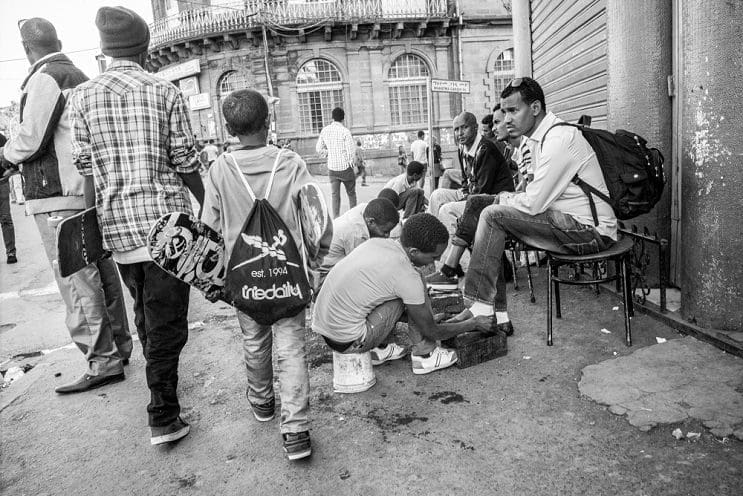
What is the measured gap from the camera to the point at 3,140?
176 inches

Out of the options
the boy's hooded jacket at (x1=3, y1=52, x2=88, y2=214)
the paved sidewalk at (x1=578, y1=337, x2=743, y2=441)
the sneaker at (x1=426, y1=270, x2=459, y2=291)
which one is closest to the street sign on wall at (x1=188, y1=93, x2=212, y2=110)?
the sneaker at (x1=426, y1=270, x2=459, y2=291)

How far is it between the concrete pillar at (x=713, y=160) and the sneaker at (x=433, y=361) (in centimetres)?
165

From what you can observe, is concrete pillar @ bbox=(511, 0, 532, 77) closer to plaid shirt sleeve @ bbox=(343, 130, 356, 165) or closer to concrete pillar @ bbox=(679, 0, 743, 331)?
plaid shirt sleeve @ bbox=(343, 130, 356, 165)

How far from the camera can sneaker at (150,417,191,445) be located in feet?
9.36

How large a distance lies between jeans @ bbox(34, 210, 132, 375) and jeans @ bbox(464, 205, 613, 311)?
2.46m

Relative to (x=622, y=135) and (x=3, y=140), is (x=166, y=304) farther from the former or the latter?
(x=622, y=135)

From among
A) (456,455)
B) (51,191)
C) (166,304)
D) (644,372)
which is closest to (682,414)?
(644,372)

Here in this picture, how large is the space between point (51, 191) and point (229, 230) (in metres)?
1.67

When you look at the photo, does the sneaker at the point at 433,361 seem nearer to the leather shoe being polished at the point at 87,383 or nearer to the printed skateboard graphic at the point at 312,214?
the printed skateboard graphic at the point at 312,214

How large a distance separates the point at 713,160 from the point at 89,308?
406cm

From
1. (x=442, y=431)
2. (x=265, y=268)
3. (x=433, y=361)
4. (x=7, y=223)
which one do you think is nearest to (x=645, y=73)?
(x=433, y=361)

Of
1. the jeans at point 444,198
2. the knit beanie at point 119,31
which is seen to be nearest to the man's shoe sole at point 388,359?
the knit beanie at point 119,31

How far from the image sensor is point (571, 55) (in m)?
5.81

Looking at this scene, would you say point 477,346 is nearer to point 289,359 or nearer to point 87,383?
point 289,359
